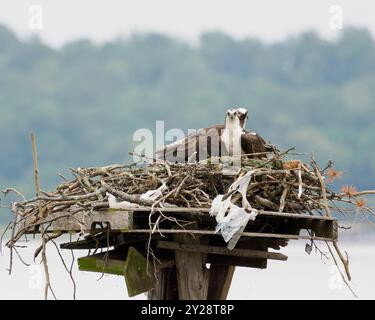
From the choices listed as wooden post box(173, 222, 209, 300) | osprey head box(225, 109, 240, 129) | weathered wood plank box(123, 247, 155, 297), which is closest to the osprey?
osprey head box(225, 109, 240, 129)

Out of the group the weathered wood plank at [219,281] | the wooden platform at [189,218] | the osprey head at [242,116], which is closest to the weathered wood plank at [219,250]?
the wooden platform at [189,218]

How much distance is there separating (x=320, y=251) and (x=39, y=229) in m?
2.03

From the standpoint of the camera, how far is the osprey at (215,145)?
705 centimetres

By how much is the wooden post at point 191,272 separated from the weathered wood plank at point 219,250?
4 centimetres

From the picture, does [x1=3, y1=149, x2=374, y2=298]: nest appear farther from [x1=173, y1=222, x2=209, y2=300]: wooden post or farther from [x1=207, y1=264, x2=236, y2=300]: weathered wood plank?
[x1=207, y1=264, x2=236, y2=300]: weathered wood plank

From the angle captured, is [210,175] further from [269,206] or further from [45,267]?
[45,267]

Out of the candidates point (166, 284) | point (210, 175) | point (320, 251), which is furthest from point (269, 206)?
point (166, 284)

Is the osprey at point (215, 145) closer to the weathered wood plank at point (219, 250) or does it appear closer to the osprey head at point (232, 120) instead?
the osprey head at point (232, 120)

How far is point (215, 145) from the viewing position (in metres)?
7.21

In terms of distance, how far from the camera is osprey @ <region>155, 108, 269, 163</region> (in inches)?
278

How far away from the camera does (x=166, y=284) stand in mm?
6945

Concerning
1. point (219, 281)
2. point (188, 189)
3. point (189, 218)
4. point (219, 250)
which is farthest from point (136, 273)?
point (219, 281)

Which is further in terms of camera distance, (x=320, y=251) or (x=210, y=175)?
(x=320, y=251)

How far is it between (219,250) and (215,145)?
108 cm
